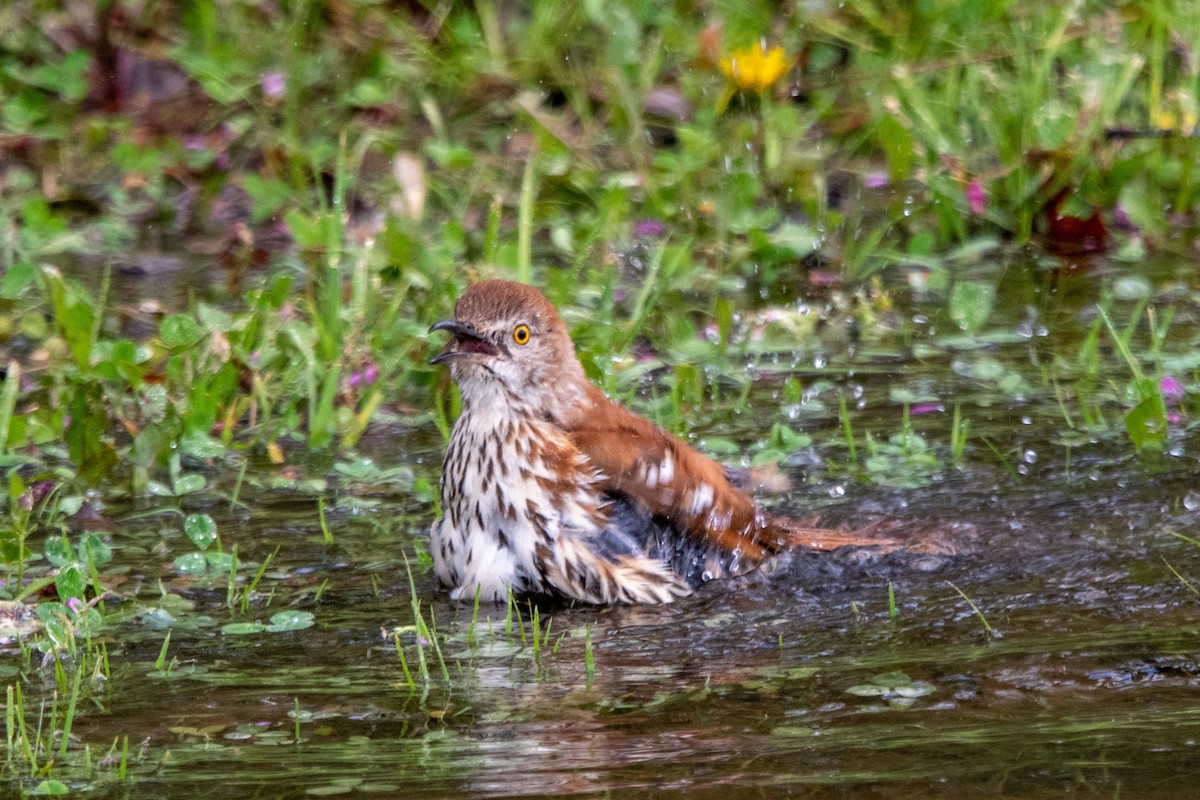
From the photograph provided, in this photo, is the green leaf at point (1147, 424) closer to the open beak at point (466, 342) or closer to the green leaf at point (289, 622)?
the open beak at point (466, 342)

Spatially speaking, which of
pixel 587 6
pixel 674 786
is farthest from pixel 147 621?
pixel 587 6

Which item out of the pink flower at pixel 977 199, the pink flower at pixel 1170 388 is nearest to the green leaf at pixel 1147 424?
the pink flower at pixel 1170 388

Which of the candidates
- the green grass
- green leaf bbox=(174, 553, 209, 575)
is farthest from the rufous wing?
green leaf bbox=(174, 553, 209, 575)

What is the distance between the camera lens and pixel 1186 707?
3.19 meters

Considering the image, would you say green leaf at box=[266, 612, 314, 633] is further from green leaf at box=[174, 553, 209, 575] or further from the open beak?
the open beak

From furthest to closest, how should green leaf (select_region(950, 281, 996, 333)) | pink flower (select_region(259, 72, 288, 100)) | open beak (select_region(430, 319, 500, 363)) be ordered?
pink flower (select_region(259, 72, 288, 100)) < green leaf (select_region(950, 281, 996, 333)) < open beak (select_region(430, 319, 500, 363))

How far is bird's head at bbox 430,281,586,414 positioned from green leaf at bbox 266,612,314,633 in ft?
2.60

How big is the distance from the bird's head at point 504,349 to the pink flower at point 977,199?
9.71ft

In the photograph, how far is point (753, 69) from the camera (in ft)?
25.8

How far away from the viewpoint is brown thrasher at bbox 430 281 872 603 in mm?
4402

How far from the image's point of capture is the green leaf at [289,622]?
13.3 feet

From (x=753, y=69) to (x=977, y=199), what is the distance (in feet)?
4.19

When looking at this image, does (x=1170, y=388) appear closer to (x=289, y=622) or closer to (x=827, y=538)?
(x=827, y=538)

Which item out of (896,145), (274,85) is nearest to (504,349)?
(896,145)
